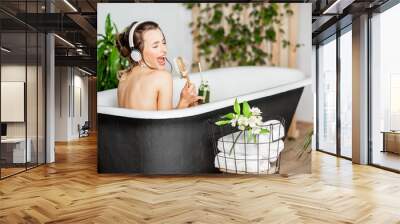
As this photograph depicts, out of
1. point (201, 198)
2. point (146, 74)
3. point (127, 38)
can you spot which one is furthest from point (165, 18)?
point (201, 198)

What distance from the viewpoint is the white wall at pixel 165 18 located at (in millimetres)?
5273

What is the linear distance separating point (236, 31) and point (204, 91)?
895 millimetres

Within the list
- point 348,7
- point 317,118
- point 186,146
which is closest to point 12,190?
point 186,146

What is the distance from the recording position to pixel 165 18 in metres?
5.30

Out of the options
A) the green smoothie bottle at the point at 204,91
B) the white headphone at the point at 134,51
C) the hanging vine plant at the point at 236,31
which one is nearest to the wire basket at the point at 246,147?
the green smoothie bottle at the point at 204,91

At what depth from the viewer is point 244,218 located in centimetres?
318

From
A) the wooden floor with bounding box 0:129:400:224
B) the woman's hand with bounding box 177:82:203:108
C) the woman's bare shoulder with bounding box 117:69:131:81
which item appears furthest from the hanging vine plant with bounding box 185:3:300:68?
the wooden floor with bounding box 0:129:400:224

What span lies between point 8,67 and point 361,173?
15.7 ft

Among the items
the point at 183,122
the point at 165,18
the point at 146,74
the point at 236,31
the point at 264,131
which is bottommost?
the point at 264,131

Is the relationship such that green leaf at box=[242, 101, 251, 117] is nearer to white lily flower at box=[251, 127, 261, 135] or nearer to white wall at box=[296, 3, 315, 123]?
white lily flower at box=[251, 127, 261, 135]

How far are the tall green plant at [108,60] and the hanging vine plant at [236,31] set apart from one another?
40.0 inches

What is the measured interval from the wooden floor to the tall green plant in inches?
48.0

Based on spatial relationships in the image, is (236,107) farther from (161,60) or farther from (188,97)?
(161,60)

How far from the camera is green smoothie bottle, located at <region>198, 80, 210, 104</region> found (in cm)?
520
